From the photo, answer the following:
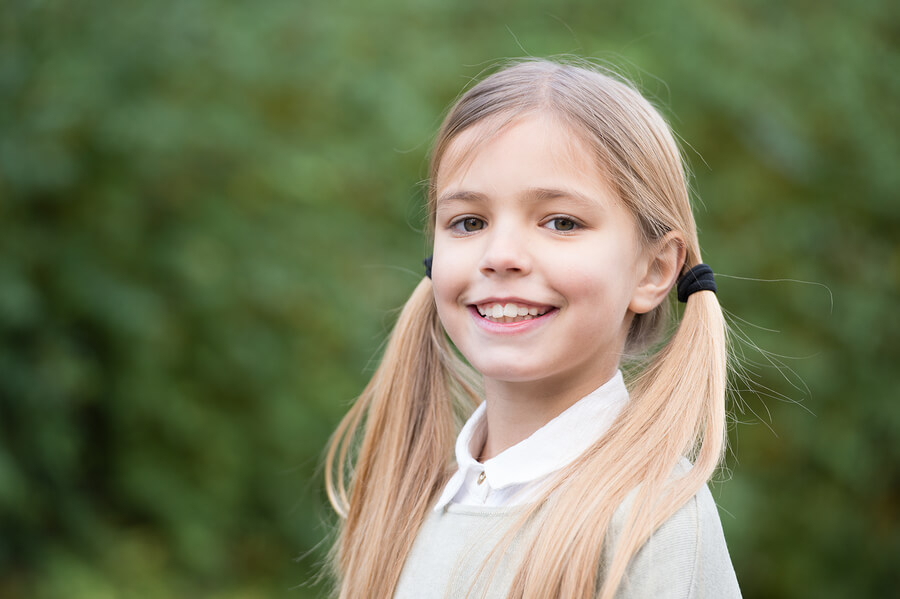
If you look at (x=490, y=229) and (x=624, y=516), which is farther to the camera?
(x=490, y=229)

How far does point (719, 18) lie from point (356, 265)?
2.04 m

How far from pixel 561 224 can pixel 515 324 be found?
17cm

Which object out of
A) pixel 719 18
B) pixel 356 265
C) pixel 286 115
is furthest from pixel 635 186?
pixel 719 18

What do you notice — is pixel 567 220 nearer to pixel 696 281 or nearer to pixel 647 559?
pixel 696 281

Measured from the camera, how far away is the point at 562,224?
148 cm

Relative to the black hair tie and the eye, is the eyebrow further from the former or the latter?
the black hair tie

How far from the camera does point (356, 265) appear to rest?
4074mm

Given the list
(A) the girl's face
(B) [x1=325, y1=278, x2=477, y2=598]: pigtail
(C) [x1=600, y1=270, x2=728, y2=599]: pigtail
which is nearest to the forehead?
(A) the girl's face

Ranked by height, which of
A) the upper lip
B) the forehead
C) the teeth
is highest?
the forehead

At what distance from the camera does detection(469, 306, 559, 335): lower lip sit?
4.85 ft

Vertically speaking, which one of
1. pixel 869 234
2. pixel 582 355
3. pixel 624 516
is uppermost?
pixel 869 234

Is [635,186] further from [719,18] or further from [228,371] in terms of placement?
[719,18]

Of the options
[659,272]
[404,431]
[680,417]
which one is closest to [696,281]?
[659,272]

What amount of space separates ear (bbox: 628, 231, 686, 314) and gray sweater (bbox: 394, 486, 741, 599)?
0.33 meters
